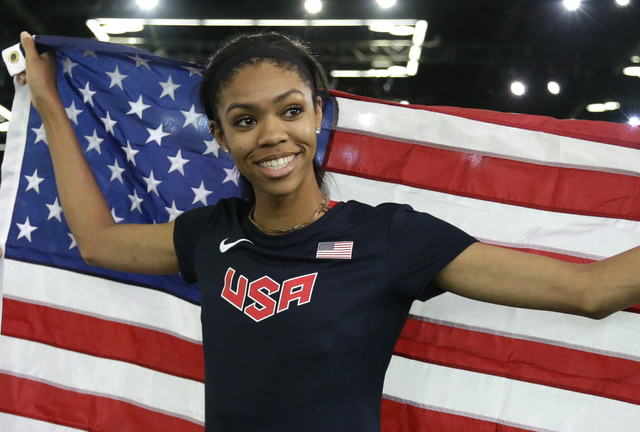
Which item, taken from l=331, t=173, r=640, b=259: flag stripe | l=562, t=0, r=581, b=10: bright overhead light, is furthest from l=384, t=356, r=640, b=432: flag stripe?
l=562, t=0, r=581, b=10: bright overhead light

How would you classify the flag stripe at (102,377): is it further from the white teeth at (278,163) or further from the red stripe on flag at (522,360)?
the white teeth at (278,163)

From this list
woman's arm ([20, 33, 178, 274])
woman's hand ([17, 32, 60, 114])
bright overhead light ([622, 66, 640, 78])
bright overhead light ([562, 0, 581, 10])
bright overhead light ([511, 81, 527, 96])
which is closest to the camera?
woman's arm ([20, 33, 178, 274])

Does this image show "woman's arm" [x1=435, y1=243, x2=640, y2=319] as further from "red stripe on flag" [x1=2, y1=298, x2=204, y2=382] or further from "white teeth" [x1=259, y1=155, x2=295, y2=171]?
"red stripe on flag" [x1=2, y1=298, x2=204, y2=382]

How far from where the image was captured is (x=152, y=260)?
1.73 meters

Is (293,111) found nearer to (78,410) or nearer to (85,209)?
(85,209)

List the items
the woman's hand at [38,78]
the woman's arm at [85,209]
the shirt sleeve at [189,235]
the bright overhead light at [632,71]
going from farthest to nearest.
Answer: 1. the bright overhead light at [632,71]
2. the woman's hand at [38,78]
3. the woman's arm at [85,209]
4. the shirt sleeve at [189,235]

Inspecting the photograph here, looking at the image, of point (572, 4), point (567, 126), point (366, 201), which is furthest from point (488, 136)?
point (572, 4)

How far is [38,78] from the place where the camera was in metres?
1.98

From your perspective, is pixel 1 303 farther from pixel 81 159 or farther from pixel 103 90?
pixel 103 90

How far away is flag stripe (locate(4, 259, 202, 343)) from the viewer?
6.60 feet

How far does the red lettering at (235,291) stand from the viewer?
1388 mm

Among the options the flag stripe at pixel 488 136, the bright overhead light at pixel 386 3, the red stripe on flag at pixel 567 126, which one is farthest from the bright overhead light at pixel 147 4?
the red stripe on flag at pixel 567 126

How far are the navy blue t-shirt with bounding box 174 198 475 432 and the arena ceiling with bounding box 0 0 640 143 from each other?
5395 mm

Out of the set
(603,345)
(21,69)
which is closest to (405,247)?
(603,345)
